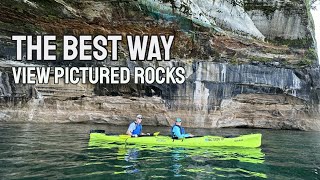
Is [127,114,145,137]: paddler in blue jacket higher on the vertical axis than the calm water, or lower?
higher

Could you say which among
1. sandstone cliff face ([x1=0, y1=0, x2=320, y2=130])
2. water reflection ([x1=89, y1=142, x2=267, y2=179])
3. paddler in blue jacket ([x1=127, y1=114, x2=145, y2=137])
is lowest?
water reflection ([x1=89, y1=142, x2=267, y2=179])

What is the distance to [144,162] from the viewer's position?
33.5 ft

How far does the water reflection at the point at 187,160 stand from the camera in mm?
8954

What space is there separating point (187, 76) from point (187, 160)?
17.1m

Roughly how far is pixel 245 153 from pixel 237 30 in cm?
1901

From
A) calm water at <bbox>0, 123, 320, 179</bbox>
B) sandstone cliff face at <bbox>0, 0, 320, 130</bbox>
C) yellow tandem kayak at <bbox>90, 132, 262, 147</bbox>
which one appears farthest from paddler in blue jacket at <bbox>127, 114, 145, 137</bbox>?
sandstone cliff face at <bbox>0, 0, 320, 130</bbox>

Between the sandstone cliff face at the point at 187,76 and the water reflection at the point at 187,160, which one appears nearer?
the water reflection at the point at 187,160

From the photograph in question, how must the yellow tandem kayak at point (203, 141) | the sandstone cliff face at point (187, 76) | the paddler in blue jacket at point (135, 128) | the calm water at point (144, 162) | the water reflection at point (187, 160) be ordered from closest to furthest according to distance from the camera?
the calm water at point (144, 162), the water reflection at point (187, 160), the yellow tandem kayak at point (203, 141), the paddler in blue jacket at point (135, 128), the sandstone cliff face at point (187, 76)

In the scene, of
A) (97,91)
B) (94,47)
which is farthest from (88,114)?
(94,47)

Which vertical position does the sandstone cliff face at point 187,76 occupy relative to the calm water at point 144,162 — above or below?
above

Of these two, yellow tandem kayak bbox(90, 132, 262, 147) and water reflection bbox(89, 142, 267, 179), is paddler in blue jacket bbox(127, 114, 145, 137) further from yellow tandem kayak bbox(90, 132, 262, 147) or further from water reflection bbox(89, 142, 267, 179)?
water reflection bbox(89, 142, 267, 179)

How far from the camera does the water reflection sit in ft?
29.4

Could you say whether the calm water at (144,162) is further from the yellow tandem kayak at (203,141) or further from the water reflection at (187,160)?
the yellow tandem kayak at (203,141)

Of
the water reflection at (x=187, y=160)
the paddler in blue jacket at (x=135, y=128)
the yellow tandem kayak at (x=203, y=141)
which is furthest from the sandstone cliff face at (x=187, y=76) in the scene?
the water reflection at (x=187, y=160)
